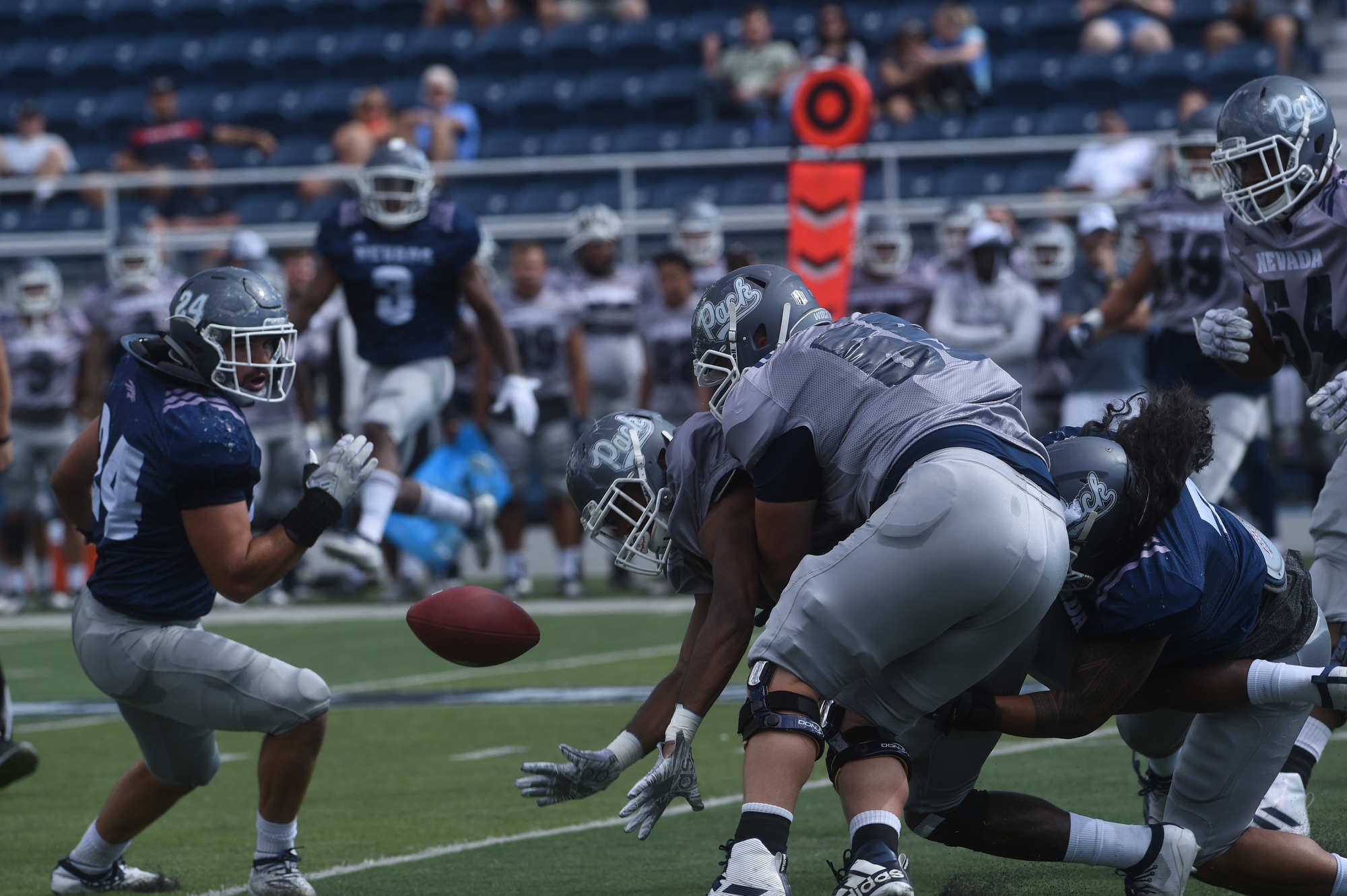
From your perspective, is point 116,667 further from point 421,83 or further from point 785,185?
point 421,83

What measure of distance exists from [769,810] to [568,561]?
23.1ft

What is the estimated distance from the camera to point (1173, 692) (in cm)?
354

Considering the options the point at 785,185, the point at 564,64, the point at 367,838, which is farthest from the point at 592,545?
the point at 367,838

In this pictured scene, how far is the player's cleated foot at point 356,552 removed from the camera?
7484 mm

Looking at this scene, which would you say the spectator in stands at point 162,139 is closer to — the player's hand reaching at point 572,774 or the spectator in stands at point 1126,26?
the spectator in stands at point 1126,26

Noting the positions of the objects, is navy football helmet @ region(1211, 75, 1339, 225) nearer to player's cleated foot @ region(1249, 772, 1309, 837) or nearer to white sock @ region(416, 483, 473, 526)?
player's cleated foot @ region(1249, 772, 1309, 837)

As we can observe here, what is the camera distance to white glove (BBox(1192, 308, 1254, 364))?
4805 mm

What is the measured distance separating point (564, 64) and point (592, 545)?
4.59m

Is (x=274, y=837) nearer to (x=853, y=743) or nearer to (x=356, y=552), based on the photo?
(x=853, y=743)

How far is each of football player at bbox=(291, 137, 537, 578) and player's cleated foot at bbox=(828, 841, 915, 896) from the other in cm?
474

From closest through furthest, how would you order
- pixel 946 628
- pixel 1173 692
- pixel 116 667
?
pixel 946 628
pixel 1173 692
pixel 116 667

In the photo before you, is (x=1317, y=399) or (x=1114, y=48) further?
(x=1114, y=48)

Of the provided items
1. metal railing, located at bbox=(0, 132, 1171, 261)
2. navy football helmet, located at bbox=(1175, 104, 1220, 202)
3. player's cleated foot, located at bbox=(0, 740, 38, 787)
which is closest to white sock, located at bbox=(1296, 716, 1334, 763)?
navy football helmet, located at bbox=(1175, 104, 1220, 202)

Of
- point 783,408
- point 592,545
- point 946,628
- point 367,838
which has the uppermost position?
point 783,408
